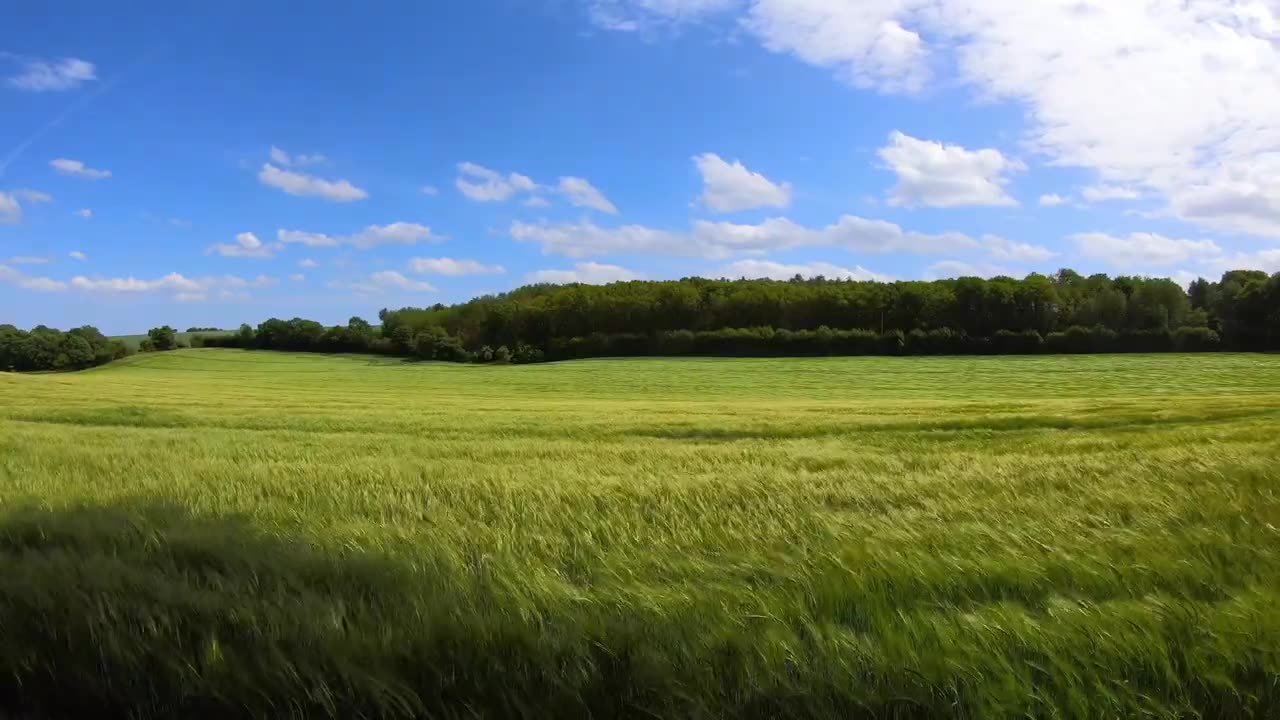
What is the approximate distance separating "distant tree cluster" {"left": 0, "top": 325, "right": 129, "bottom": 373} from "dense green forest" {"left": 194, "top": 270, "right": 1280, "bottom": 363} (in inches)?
895

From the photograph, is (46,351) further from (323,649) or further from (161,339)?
(323,649)

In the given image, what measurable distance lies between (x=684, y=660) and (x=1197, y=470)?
4772 millimetres

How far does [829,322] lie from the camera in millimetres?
100812

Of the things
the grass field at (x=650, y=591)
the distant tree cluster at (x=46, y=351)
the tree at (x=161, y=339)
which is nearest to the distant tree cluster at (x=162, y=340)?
the tree at (x=161, y=339)

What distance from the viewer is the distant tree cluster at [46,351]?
293ft

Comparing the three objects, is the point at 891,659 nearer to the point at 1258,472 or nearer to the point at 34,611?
the point at 34,611

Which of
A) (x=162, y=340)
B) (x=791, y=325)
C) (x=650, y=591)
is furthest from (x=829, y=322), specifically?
(x=650, y=591)

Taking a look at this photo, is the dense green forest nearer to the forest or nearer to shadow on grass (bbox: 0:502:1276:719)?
the forest

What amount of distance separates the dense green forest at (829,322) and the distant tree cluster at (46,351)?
22.7 metres

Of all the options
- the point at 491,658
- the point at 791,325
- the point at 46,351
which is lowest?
the point at 491,658

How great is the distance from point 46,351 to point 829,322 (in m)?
95.8

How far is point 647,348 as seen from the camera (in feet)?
320

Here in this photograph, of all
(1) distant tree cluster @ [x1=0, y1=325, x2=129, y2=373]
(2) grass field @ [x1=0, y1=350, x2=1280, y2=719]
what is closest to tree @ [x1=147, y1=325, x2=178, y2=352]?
(1) distant tree cluster @ [x1=0, y1=325, x2=129, y2=373]

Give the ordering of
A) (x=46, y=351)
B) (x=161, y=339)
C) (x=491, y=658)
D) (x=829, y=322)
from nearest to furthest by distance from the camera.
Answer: (x=491, y=658)
(x=46, y=351)
(x=829, y=322)
(x=161, y=339)
